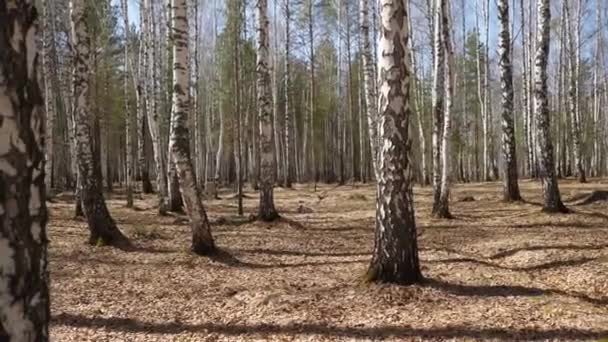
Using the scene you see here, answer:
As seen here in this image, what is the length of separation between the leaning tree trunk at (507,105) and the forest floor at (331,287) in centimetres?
264

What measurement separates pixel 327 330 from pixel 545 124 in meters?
8.06

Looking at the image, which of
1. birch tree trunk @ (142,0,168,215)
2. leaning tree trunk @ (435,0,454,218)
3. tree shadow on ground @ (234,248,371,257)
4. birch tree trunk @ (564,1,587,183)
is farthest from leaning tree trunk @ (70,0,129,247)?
birch tree trunk @ (564,1,587,183)

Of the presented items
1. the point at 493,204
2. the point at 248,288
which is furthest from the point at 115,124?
the point at 248,288

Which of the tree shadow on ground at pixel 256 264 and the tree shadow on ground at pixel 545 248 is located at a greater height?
the tree shadow on ground at pixel 545 248

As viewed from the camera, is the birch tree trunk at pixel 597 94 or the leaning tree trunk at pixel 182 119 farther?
the birch tree trunk at pixel 597 94

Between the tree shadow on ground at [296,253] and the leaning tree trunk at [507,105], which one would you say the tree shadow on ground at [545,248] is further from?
the leaning tree trunk at [507,105]

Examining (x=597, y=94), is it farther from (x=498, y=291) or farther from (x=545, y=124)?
(x=498, y=291)

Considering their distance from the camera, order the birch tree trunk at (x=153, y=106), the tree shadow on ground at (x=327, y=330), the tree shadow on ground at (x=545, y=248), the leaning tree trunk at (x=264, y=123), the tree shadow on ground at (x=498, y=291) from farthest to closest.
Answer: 1. the birch tree trunk at (x=153, y=106)
2. the leaning tree trunk at (x=264, y=123)
3. the tree shadow on ground at (x=545, y=248)
4. the tree shadow on ground at (x=498, y=291)
5. the tree shadow on ground at (x=327, y=330)

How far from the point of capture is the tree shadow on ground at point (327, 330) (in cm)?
423

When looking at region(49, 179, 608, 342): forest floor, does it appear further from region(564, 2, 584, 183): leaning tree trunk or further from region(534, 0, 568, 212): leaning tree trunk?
region(564, 2, 584, 183): leaning tree trunk

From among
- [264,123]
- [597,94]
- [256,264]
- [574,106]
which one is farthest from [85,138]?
[597,94]

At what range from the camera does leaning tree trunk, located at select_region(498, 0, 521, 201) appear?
40.3 feet

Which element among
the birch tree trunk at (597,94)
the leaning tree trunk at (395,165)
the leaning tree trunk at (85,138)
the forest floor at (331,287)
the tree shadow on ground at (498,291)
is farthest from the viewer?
the birch tree trunk at (597,94)

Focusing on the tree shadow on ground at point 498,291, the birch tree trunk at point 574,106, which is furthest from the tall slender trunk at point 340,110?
the tree shadow on ground at point 498,291
